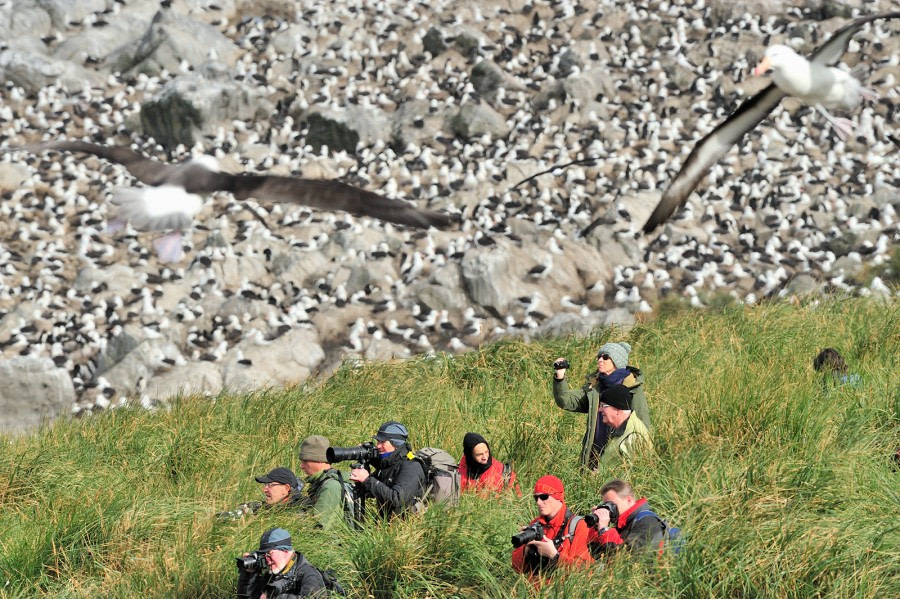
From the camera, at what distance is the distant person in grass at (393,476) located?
5242 mm

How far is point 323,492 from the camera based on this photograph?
5.32 metres

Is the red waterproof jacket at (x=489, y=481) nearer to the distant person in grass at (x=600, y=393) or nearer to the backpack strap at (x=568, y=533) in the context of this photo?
the distant person in grass at (x=600, y=393)

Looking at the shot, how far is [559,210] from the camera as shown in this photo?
19484 mm

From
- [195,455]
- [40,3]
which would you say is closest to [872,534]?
[195,455]

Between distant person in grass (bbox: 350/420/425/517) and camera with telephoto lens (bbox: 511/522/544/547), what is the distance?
3.75 feet

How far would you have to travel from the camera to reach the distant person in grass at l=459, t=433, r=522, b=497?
570 centimetres

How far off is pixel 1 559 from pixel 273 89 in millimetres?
19019

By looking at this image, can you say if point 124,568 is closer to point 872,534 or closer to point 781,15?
point 872,534

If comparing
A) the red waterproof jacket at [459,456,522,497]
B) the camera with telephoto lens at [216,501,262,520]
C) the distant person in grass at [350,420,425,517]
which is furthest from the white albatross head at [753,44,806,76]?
the camera with telephoto lens at [216,501,262,520]

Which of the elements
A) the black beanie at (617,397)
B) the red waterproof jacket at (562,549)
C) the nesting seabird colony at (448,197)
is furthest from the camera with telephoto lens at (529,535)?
the nesting seabird colony at (448,197)

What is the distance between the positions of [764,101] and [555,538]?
14.2ft

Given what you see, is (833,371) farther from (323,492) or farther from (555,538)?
(323,492)

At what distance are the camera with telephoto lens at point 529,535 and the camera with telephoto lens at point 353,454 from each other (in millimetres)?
1091

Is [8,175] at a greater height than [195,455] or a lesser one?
lesser
